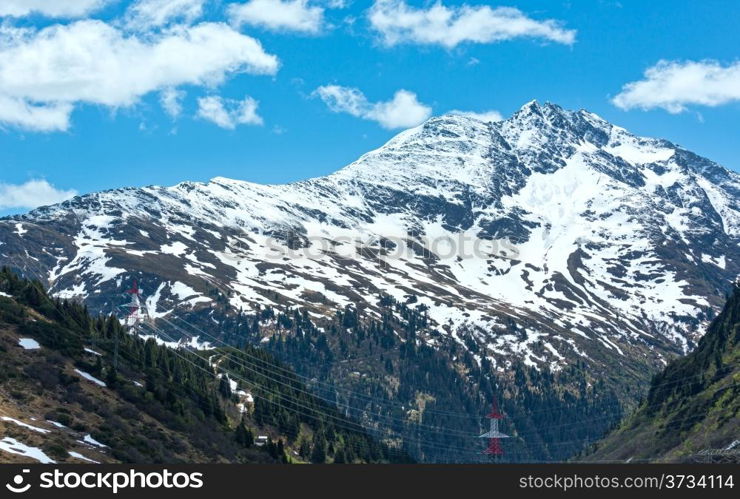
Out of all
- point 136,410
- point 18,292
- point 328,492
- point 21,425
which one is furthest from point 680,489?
point 18,292

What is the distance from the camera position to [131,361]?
184 meters

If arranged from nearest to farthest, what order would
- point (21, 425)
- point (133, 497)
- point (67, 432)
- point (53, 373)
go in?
point (133, 497), point (21, 425), point (67, 432), point (53, 373)

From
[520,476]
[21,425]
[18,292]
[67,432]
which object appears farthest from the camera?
[18,292]

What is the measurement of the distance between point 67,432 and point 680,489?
7494 centimetres

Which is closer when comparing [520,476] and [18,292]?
[520,476]

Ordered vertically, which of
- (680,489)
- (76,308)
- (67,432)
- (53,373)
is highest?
(76,308)

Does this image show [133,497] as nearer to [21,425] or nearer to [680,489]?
[21,425]

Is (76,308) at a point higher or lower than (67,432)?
higher

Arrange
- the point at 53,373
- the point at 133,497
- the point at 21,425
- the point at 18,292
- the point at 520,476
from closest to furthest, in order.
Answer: the point at 133,497 < the point at 520,476 < the point at 21,425 < the point at 53,373 < the point at 18,292

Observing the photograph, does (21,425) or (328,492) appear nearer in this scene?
(328,492)

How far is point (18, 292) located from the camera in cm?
18138

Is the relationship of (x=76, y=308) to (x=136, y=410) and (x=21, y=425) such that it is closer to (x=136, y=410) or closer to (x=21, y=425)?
(x=136, y=410)

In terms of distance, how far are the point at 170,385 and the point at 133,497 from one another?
108 meters

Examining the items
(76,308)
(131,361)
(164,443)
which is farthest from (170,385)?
(164,443)
